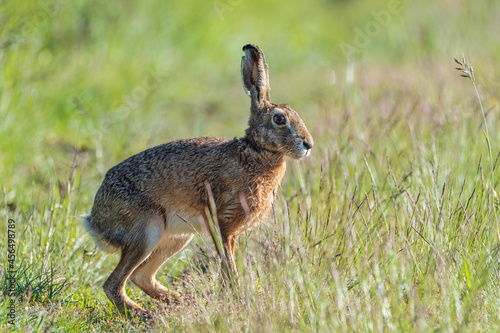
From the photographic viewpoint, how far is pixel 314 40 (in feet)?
50.1

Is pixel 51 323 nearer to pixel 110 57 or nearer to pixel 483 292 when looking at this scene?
pixel 483 292

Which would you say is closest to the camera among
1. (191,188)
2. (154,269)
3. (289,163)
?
(191,188)

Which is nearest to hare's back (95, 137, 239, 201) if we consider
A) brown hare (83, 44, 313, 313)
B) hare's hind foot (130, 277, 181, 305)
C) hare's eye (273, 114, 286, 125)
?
brown hare (83, 44, 313, 313)

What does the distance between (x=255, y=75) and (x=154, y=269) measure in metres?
1.49

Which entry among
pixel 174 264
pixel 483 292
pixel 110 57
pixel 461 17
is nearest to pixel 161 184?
pixel 174 264

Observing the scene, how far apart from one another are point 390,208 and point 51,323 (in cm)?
231

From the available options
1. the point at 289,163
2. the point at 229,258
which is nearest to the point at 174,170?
the point at 229,258

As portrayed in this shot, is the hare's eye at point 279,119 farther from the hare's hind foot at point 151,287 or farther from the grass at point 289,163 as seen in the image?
the hare's hind foot at point 151,287

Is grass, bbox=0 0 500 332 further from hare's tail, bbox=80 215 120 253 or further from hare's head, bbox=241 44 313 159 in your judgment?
hare's head, bbox=241 44 313 159

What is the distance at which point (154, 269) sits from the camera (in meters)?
4.89

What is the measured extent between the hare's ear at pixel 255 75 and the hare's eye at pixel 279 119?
199 mm

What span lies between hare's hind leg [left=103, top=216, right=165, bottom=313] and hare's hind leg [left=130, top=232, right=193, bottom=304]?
0.62ft

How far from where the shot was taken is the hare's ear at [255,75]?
4.73 metres

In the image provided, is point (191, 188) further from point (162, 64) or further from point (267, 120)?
point (162, 64)
